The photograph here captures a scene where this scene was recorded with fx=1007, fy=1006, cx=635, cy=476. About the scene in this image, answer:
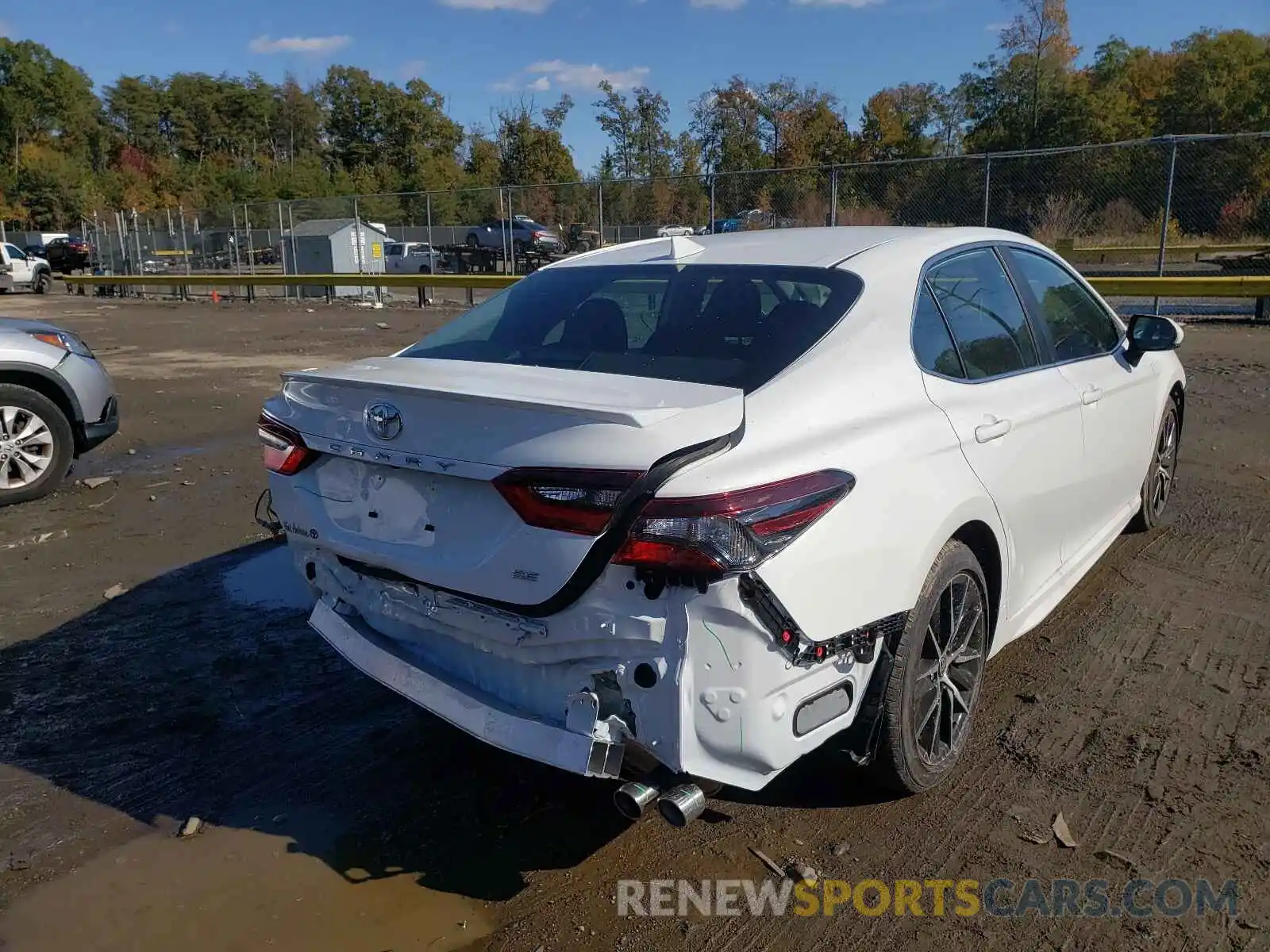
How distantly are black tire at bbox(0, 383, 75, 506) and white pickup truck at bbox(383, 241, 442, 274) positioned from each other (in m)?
27.2

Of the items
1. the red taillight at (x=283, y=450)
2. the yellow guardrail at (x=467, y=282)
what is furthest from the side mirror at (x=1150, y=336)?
the yellow guardrail at (x=467, y=282)

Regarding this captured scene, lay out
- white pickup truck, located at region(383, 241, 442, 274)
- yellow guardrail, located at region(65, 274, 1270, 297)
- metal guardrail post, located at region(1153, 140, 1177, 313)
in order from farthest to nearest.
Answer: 1. white pickup truck, located at region(383, 241, 442, 274)
2. metal guardrail post, located at region(1153, 140, 1177, 313)
3. yellow guardrail, located at region(65, 274, 1270, 297)

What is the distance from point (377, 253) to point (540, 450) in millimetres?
28304

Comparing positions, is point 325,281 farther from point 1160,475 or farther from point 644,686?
point 644,686

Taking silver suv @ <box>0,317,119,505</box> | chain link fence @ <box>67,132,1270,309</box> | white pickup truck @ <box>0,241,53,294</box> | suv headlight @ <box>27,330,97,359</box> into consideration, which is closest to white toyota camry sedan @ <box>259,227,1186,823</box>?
silver suv @ <box>0,317,119,505</box>

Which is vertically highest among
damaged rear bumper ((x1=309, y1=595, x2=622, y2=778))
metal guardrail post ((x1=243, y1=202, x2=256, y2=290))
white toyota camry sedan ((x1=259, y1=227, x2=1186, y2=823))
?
metal guardrail post ((x1=243, y1=202, x2=256, y2=290))

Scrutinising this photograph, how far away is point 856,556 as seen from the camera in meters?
2.54

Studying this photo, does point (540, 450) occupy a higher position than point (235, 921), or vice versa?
point (540, 450)

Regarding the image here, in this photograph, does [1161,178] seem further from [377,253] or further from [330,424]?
[377,253]

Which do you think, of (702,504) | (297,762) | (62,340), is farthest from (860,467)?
(62,340)

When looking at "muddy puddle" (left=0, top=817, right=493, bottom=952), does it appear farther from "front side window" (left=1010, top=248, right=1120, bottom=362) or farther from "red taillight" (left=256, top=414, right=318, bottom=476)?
"front side window" (left=1010, top=248, right=1120, bottom=362)

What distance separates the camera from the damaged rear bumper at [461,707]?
2.45 meters

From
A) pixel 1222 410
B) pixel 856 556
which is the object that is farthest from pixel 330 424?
pixel 1222 410

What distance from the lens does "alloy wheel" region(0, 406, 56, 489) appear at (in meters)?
6.72
